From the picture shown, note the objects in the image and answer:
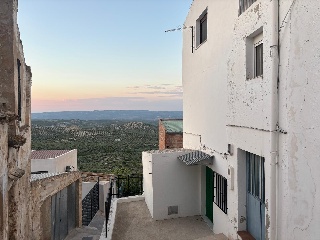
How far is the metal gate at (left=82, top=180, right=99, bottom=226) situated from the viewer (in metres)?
18.5

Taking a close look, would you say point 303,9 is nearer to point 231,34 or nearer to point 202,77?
point 231,34

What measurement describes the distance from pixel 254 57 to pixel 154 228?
6803 mm

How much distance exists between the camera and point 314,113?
4.38 m

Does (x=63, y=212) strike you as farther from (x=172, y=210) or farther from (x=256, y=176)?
(x=256, y=176)

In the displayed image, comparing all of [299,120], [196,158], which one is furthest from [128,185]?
[299,120]

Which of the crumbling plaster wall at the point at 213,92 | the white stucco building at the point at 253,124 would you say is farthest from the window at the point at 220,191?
the crumbling plaster wall at the point at 213,92

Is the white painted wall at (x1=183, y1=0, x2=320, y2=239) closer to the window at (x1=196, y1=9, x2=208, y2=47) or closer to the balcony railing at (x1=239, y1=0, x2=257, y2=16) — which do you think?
the balcony railing at (x1=239, y1=0, x2=257, y2=16)

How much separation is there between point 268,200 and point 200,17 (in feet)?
25.5

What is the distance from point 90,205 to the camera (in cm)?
1931

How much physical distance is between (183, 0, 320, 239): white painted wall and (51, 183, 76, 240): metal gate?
24.5 feet

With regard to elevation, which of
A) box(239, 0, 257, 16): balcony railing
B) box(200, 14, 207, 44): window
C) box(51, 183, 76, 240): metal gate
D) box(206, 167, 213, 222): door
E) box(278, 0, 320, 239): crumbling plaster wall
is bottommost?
box(51, 183, 76, 240): metal gate

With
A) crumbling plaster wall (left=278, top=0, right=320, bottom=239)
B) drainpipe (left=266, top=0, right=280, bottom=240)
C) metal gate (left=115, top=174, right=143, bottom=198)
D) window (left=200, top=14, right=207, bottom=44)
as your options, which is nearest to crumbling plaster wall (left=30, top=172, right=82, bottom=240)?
metal gate (left=115, top=174, right=143, bottom=198)

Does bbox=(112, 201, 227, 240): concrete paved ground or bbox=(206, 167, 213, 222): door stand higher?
bbox=(206, 167, 213, 222): door

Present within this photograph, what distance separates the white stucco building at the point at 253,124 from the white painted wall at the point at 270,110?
0.02 meters
